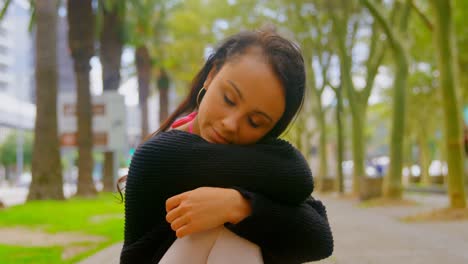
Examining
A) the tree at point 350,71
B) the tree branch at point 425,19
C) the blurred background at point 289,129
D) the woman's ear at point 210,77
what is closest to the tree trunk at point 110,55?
the blurred background at point 289,129

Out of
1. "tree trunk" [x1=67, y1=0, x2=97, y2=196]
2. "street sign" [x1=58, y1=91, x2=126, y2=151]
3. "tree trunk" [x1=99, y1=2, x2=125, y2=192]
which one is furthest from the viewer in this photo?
"tree trunk" [x1=99, y1=2, x2=125, y2=192]

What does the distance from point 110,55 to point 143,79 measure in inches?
187

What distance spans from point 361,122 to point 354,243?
430 inches

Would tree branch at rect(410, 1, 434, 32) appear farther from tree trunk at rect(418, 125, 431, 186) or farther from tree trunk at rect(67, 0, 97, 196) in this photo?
tree trunk at rect(418, 125, 431, 186)

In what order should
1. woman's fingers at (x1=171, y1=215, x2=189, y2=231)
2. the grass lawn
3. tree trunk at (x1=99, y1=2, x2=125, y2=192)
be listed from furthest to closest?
tree trunk at (x1=99, y1=2, x2=125, y2=192), the grass lawn, woman's fingers at (x1=171, y1=215, x2=189, y2=231)

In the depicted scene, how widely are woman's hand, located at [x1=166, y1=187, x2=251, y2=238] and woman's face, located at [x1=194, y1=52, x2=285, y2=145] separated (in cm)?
22

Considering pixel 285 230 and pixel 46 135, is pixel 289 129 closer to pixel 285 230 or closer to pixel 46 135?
pixel 285 230

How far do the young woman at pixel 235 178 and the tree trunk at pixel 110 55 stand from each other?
17912 mm

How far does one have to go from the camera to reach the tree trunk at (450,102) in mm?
9344

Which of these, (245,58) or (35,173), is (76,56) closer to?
(35,173)

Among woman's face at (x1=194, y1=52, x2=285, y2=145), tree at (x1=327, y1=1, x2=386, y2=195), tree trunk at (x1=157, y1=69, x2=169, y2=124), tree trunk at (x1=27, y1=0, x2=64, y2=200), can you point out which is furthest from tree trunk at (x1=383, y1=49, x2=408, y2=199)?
tree trunk at (x1=157, y1=69, x2=169, y2=124)

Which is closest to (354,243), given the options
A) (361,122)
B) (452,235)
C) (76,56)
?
(452,235)

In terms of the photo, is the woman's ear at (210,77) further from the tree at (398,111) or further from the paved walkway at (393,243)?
the tree at (398,111)

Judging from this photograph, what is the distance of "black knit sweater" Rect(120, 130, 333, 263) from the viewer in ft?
5.66
